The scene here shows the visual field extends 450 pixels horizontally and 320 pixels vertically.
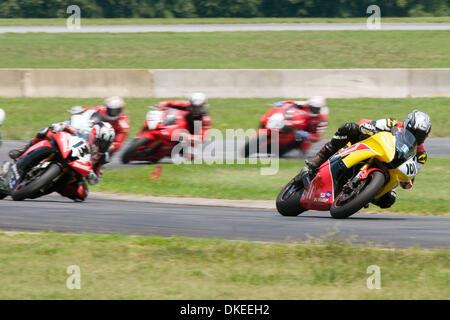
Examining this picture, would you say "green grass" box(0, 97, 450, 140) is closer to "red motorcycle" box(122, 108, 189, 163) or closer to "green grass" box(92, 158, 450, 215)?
"red motorcycle" box(122, 108, 189, 163)

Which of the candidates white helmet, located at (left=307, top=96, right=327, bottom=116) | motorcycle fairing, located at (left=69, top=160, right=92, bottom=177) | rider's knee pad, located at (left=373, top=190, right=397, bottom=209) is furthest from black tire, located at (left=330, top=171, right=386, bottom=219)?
white helmet, located at (left=307, top=96, right=327, bottom=116)

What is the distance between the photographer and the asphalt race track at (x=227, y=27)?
3281cm

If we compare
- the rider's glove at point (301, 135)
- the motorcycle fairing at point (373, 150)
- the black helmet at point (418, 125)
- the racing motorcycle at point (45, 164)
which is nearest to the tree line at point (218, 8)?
the rider's glove at point (301, 135)

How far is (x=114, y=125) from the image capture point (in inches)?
606

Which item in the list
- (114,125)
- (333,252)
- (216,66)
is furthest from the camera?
(216,66)

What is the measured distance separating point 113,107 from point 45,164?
4596 millimetres

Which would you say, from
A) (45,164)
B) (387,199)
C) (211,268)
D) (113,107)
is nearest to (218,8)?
(113,107)

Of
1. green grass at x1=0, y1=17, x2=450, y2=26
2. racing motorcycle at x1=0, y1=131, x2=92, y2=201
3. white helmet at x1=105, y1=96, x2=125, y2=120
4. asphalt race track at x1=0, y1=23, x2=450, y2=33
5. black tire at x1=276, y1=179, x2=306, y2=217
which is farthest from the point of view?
green grass at x1=0, y1=17, x2=450, y2=26

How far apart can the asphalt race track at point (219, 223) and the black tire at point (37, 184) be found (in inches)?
4.7

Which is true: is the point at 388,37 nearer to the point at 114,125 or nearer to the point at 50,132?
the point at 114,125

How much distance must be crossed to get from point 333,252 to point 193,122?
8.75 metres

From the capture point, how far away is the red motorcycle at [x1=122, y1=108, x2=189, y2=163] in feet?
52.1

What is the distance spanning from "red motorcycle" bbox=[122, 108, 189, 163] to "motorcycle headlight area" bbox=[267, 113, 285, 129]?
1708 millimetres

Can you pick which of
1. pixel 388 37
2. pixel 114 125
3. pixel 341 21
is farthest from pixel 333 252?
pixel 341 21
